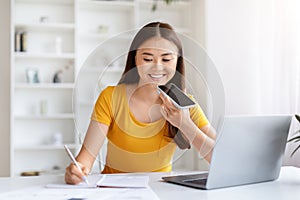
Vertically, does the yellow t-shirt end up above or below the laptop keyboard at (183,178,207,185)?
above

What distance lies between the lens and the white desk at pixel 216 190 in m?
0.96

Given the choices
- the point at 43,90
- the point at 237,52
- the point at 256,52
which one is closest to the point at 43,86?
the point at 43,90

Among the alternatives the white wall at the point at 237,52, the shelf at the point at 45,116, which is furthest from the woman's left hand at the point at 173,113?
the shelf at the point at 45,116

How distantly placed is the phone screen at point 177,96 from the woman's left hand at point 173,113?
0.04ft

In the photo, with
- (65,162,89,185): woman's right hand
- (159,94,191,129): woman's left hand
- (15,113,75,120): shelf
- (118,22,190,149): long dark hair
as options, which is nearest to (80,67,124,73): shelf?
(118,22,190,149): long dark hair

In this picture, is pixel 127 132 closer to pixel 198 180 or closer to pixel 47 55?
pixel 198 180

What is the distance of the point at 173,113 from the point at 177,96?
0.04 meters

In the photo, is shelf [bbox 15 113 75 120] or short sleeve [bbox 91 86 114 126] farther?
shelf [bbox 15 113 75 120]

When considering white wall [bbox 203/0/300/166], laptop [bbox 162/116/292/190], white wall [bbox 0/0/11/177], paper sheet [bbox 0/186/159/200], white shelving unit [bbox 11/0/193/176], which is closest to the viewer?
paper sheet [bbox 0/186/159/200]

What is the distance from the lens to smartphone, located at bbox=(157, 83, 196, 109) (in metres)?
0.99

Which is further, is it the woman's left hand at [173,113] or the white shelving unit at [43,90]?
the white shelving unit at [43,90]

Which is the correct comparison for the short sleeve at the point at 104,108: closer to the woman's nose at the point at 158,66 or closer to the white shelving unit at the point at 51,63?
the woman's nose at the point at 158,66

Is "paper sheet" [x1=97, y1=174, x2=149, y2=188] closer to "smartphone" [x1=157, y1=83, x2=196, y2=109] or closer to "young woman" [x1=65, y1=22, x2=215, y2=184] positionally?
"young woman" [x1=65, y1=22, x2=215, y2=184]

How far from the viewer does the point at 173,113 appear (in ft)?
3.31
